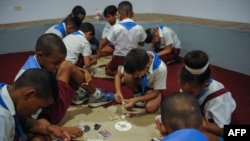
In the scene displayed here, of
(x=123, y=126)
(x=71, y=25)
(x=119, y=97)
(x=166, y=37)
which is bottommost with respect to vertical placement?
(x=123, y=126)

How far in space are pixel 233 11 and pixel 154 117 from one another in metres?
2.18

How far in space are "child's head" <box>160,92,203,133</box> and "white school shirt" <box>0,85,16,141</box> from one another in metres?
0.74

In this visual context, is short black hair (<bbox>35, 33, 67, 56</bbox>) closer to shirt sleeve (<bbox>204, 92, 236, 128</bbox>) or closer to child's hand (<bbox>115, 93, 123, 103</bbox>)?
child's hand (<bbox>115, 93, 123, 103</bbox>)

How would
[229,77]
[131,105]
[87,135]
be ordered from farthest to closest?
[229,77], [131,105], [87,135]

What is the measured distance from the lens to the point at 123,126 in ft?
7.23

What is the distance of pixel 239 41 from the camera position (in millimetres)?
3262

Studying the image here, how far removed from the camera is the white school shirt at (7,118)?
1.35 metres

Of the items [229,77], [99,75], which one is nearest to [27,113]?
[99,75]

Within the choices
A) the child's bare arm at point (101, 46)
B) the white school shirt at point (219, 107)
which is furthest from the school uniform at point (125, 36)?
the white school shirt at point (219, 107)

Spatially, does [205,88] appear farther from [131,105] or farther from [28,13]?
[28,13]

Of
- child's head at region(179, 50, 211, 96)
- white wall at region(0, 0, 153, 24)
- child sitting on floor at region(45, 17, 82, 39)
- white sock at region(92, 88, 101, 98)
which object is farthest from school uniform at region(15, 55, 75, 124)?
white wall at region(0, 0, 153, 24)

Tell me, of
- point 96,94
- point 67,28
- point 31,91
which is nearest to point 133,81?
point 96,94

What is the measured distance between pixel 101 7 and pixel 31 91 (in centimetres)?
358

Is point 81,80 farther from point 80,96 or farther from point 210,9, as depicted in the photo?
point 210,9
